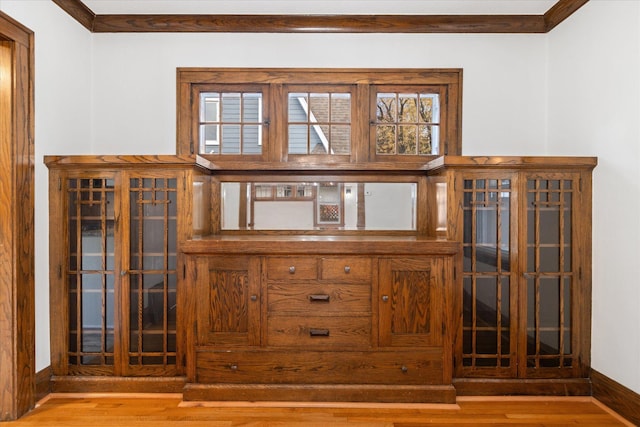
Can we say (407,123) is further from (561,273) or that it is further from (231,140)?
(561,273)

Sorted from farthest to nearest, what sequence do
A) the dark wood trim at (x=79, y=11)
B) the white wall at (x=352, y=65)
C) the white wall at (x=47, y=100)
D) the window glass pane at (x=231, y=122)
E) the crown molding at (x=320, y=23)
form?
the window glass pane at (x=231, y=122)
the crown molding at (x=320, y=23)
the dark wood trim at (x=79, y=11)
the white wall at (x=352, y=65)
the white wall at (x=47, y=100)

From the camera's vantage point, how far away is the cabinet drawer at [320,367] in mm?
2797

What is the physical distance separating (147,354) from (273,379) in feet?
2.90

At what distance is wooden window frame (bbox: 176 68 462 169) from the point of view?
3428 mm

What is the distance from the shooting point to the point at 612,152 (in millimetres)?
2734

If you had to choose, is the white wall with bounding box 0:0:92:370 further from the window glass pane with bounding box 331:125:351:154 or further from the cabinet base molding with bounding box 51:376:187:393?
the window glass pane with bounding box 331:125:351:154

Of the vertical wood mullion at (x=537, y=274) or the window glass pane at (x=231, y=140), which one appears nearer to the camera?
the vertical wood mullion at (x=537, y=274)

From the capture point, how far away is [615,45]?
2699mm

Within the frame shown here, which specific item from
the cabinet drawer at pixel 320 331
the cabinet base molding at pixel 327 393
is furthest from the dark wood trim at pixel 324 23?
the cabinet base molding at pixel 327 393

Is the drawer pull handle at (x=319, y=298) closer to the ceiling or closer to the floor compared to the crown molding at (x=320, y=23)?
closer to the floor

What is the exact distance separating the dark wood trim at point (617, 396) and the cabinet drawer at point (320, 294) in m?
1.60

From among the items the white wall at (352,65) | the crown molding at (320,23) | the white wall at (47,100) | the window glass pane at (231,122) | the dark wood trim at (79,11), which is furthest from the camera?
the window glass pane at (231,122)

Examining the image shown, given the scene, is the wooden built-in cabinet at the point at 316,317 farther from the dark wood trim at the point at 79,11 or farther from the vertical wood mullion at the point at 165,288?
the dark wood trim at the point at 79,11

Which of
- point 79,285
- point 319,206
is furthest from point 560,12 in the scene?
point 79,285
